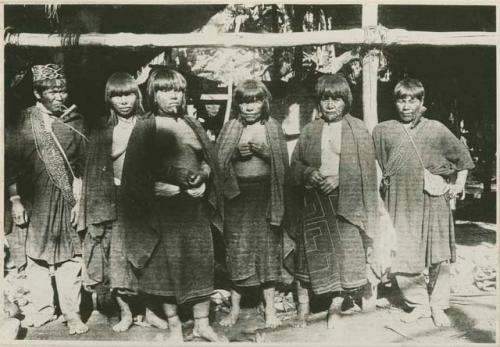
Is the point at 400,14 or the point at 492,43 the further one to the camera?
the point at 400,14

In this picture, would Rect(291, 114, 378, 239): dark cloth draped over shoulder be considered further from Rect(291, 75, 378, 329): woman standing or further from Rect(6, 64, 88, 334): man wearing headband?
Rect(6, 64, 88, 334): man wearing headband

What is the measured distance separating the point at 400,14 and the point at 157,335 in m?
2.58

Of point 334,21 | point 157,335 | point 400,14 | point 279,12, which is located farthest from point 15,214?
point 400,14

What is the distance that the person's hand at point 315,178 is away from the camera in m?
3.30

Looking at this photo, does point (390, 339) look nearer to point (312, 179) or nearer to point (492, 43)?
point (312, 179)

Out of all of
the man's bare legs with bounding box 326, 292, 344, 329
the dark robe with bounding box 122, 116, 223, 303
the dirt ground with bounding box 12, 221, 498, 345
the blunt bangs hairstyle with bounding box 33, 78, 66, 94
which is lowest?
the dirt ground with bounding box 12, 221, 498, 345

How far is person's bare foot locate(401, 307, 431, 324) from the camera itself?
338cm

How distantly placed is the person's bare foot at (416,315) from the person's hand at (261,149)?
134 cm

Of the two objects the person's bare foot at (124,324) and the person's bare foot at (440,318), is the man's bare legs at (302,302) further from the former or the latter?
the person's bare foot at (124,324)

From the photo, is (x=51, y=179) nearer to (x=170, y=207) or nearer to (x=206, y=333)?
(x=170, y=207)

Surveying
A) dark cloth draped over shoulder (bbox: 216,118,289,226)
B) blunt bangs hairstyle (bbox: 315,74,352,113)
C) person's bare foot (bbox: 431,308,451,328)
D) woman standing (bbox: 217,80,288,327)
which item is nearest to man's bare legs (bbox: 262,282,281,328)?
woman standing (bbox: 217,80,288,327)

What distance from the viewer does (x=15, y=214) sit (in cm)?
335

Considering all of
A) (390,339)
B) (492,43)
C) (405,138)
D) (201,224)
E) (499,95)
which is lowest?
(390,339)

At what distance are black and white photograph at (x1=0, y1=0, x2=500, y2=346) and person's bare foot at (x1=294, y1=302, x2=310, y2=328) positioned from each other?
0.05 feet
